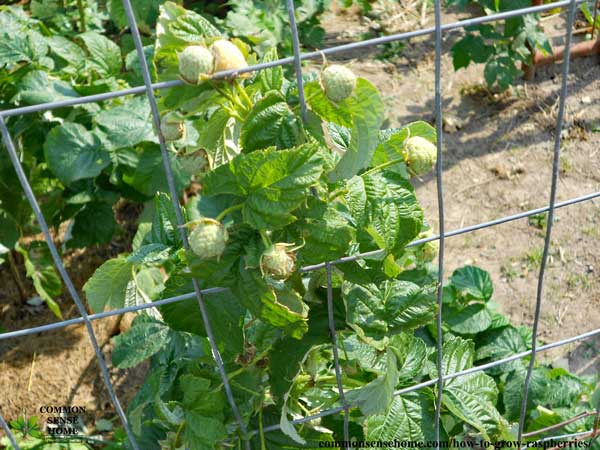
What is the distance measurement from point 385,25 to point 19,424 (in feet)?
9.48

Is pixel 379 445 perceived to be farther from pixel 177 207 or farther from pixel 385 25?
pixel 385 25

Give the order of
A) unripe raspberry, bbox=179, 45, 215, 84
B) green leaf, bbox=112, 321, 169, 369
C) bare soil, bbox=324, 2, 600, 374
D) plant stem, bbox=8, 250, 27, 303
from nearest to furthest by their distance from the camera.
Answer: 1. unripe raspberry, bbox=179, 45, 215, 84
2. green leaf, bbox=112, 321, 169, 369
3. plant stem, bbox=8, 250, 27, 303
4. bare soil, bbox=324, 2, 600, 374

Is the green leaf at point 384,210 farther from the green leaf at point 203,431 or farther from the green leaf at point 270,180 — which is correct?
the green leaf at point 203,431

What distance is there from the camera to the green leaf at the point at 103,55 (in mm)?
2010

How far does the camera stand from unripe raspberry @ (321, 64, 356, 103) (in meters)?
0.86

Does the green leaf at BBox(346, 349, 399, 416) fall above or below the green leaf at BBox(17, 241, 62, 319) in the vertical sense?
above

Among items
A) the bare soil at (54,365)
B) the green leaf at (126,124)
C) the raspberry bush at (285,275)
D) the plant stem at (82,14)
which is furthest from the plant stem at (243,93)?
the plant stem at (82,14)

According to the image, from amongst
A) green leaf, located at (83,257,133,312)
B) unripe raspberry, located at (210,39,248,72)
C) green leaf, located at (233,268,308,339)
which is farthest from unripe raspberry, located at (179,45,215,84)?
green leaf, located at (83,257,133,312)

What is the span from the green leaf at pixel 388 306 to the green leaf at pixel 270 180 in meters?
0.27

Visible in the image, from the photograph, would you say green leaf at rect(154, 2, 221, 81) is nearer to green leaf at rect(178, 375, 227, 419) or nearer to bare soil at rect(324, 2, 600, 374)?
green leaf at rect(178, 375, 227, 419)

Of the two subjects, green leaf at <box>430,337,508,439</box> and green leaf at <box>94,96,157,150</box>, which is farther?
green leaf at <box>94,96,157,150</box>

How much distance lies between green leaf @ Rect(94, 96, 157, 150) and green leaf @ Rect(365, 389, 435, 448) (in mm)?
939

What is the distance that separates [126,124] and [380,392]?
1.04m

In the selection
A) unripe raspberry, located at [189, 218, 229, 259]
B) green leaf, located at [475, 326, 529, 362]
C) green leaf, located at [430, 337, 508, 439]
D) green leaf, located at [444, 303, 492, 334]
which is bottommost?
green leaf, located at [475, 326, 529, 362]
